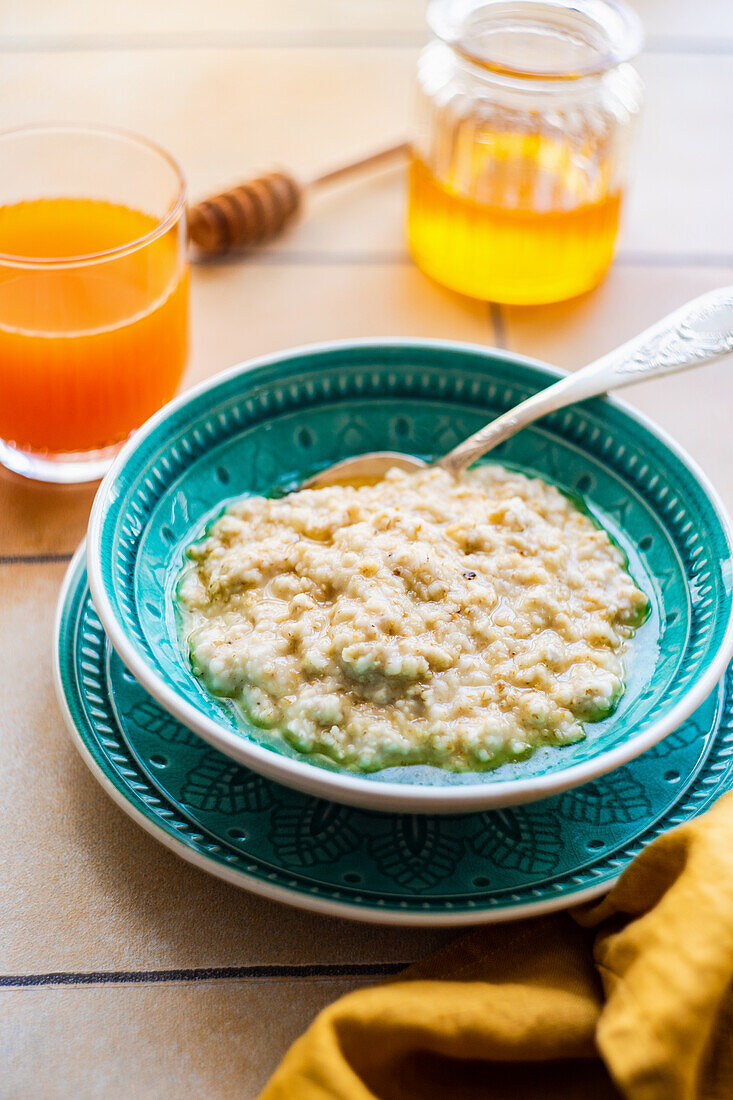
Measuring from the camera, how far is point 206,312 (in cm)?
182

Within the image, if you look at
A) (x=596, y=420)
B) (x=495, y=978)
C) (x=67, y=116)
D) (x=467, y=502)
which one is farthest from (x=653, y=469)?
(x=67, y=116)

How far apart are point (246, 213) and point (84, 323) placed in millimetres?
581

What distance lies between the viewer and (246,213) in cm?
188

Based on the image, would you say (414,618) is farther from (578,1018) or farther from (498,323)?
(498,323)

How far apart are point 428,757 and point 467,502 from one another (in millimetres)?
378

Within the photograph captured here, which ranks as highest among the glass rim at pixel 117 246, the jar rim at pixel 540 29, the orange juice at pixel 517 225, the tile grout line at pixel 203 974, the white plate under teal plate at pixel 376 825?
the jar rim at pixel 540 29

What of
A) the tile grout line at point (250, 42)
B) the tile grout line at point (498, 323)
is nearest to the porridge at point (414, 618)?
the tile grout line at point (498, 323)

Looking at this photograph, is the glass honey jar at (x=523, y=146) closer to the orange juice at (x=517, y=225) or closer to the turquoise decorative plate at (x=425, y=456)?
the orange juice at (x=517, y=225)

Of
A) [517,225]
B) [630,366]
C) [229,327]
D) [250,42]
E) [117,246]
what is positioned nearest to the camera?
[630,366]

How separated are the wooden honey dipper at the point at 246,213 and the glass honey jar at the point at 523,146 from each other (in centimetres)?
24

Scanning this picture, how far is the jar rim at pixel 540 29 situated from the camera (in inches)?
66.2

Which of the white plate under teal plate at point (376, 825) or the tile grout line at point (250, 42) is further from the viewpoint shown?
the tile grout line at point (250, 42)

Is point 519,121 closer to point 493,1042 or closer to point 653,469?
point 653,469

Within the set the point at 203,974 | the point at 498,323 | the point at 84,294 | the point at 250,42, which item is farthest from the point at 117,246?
the point at 250,42
